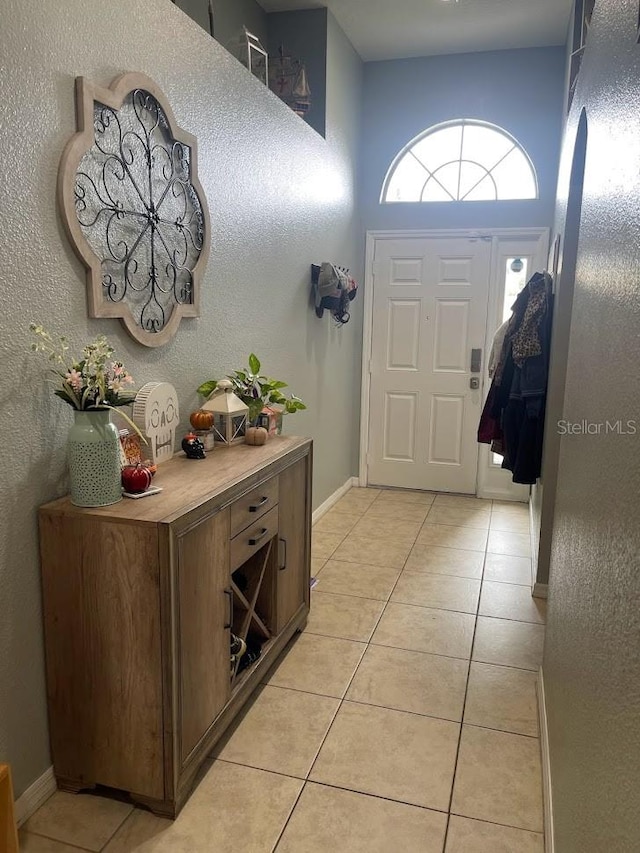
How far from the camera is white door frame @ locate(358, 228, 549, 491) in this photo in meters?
4.68

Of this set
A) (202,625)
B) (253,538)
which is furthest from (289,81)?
(202,625)

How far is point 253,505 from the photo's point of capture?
2.25 meters

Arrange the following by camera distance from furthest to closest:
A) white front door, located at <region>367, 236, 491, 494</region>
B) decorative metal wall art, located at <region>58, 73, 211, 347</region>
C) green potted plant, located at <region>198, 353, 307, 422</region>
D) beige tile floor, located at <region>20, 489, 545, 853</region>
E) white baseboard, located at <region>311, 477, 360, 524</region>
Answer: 1. white front door, located at <region>367, 236, 491, 494</region>
2. white baseboard, located at <region>311, 477, 360, 524</region>
3. green potted plant, located at <region>198, 353, 307, 422</region>
4. decorative metal wall art, located at <region>58, 73, 211, 347</region>
5. beige tile floor, located at <region>20, 489, 545, 853</region>

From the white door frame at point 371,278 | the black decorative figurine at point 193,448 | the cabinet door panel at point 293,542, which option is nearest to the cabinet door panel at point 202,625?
the black decorative figurine at point 193,448

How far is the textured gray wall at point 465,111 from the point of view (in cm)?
450

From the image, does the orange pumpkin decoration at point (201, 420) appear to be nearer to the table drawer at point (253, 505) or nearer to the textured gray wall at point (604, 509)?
the table drawer at point (253, 505)

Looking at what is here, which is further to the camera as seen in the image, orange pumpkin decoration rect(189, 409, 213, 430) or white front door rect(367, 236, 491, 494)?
white front door rect(367, 236, 491, 494)

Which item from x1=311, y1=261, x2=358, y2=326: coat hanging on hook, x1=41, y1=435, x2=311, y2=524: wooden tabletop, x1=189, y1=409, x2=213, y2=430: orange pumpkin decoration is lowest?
x1=41, y1=435, x2=311, y2=524: wooden tabletop

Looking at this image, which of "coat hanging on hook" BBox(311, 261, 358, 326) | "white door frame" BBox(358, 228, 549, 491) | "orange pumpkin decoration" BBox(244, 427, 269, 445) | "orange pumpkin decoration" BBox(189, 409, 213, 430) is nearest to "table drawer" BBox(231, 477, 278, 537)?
"orange pumpkin decoration" BBox(244, 427, 269, 445)

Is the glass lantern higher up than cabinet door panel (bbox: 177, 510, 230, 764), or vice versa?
the glass lantern

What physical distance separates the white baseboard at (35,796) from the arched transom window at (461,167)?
4330 millimetres

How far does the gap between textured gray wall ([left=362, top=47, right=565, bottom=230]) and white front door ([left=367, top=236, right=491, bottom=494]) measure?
0.21 meters
